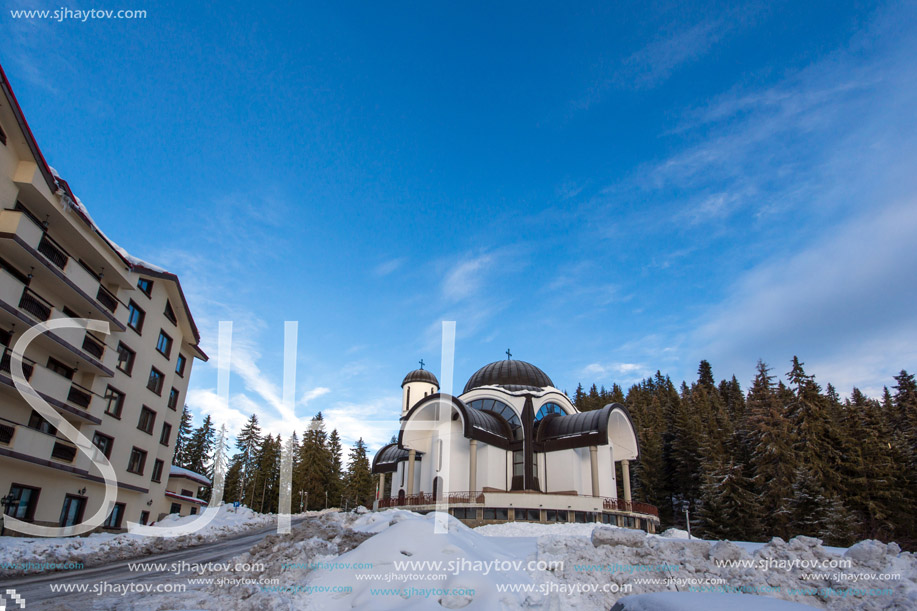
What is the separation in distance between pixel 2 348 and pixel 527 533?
1854 centimetres

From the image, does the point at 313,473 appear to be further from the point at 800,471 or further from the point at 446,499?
the point at 800,471

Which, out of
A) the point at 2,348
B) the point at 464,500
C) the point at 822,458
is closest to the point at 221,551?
the point at 2,348

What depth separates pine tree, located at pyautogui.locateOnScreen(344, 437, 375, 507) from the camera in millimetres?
61625

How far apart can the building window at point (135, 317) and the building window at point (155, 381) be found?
7.34ft

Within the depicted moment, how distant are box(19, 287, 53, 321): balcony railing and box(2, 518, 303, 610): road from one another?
8.48 meters

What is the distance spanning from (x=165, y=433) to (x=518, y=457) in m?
18.7

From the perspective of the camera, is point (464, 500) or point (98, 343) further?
point (464, 500)

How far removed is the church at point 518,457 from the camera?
2419cm

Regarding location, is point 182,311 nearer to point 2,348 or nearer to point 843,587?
point 2,348

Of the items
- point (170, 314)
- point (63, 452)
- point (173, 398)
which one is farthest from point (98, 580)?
point (170, 314)

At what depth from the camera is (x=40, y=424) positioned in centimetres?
1762

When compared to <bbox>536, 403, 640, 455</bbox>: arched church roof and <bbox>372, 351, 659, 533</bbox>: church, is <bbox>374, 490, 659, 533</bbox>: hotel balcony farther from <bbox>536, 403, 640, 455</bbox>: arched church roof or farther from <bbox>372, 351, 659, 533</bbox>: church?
<bbox>536, 403, 640, 455</bbox>: arched church roof

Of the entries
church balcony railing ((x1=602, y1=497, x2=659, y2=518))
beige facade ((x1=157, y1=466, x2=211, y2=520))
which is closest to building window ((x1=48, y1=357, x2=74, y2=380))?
beige facade ((x1=157, y1=466, x2=211, y2=520))

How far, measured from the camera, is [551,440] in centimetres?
2892
